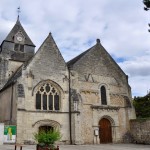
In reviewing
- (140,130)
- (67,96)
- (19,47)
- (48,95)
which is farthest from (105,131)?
(19,47)

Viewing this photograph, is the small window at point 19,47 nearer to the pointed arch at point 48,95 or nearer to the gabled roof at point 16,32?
the gabled roof at point 16,32

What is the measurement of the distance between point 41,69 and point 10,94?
412cm

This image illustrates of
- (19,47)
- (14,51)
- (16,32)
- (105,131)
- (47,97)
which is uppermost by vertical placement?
(16,32)

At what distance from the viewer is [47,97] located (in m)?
24.4

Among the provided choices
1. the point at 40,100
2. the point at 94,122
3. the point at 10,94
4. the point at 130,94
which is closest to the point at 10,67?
the point at 10,94

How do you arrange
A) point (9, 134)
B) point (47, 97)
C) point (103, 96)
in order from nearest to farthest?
1. point (9, 134)
2. point (47, 97)
3. point (103, 96)

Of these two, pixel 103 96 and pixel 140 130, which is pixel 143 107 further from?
pixel 103 96

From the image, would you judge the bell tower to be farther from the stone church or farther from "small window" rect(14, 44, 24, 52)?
the stone church

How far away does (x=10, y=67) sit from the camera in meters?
30.8

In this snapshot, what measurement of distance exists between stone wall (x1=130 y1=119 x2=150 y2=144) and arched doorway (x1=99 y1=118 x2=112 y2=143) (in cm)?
283

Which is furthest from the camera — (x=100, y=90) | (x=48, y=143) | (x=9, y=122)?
(x=100, y=90)

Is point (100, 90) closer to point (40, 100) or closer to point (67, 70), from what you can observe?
point (67, 70)

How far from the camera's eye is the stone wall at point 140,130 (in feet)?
83.5

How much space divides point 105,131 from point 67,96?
6187mm
